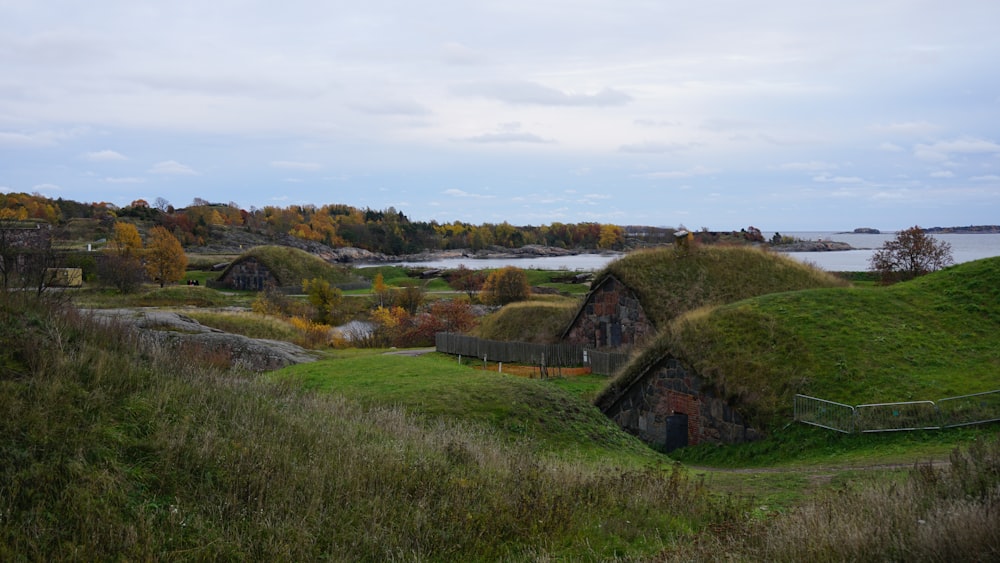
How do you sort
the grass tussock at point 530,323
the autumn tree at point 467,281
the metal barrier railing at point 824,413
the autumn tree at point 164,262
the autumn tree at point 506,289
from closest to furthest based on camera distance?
1. the metal barrier railing at point 824,413
2. the grass tussock at point 530,323
3. the autumn tree at point 506,289
4. the autumn tree at point 164,262
5. the autumn tree at point 467,281

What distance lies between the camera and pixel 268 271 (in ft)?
271

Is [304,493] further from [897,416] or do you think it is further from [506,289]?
[506,289]

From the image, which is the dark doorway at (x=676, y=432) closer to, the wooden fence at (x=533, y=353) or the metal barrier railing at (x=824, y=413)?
the metal barrier railing at (x=824, y=413)

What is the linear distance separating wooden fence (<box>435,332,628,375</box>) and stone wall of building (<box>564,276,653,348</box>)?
3.52ft

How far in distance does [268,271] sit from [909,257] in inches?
2507

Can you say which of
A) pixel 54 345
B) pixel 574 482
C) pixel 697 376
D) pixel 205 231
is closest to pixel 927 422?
pixel 697 376

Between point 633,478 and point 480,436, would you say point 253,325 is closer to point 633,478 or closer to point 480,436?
point 480,436

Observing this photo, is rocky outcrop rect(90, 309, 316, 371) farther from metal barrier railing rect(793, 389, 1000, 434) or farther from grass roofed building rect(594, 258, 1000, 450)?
metal barrier railing rect(793, 389, 1000, 434)

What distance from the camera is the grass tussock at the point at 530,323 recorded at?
4284cm

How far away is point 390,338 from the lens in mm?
49875

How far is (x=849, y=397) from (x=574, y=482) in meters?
11.8

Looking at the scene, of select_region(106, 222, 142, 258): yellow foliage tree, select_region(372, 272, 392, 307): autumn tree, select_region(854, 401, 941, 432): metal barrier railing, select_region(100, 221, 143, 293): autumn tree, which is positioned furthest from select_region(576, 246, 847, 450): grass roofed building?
select_region(106, 222, 142, 258): yellow foliage tree

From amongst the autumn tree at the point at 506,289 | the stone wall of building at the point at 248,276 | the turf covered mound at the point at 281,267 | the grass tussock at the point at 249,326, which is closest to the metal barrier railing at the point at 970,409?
the grass tussock at the point at 249,326

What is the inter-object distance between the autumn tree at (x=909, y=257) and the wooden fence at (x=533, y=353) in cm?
3261
